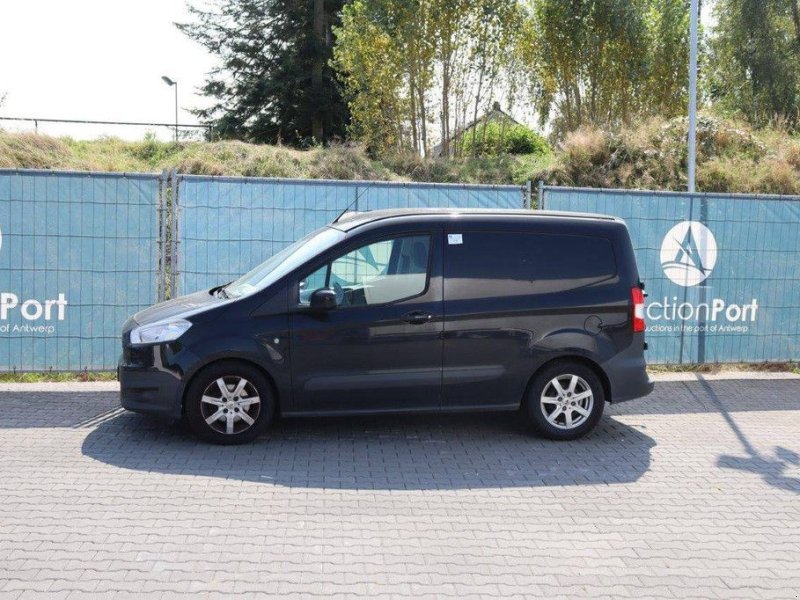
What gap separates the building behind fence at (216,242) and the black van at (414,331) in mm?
1877

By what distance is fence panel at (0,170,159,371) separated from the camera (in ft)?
29.7

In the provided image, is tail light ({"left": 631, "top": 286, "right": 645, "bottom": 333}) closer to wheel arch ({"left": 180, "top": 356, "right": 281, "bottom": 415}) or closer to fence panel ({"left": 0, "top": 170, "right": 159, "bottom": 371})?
wheel arch ({"left": 180, "top": 356, "right": 281, "bottom": 415})

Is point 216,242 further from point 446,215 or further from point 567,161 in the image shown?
point 567,161

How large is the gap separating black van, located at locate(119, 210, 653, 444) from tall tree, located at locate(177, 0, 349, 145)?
24.9 metres

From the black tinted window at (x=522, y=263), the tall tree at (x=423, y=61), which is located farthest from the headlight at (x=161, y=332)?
the tall tree at (x=423, y=61)

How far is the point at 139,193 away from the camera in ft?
30.2

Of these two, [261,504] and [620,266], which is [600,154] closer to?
[620,266]

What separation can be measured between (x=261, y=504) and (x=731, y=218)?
23.3 ft

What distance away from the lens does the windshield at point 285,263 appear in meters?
7.18

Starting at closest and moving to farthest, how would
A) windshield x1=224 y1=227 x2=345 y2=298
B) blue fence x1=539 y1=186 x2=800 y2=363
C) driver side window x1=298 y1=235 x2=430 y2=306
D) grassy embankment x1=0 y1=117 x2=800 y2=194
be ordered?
driver side window x1=298 y1=235 x2=430 y2=306 < windshield x1=224 y1=227 x2=345 y2=298 < blue fence x1=539 y1=186 x2=800 y2=363 < grassy embankment x1=0 y1=117 x2=800 y2=194

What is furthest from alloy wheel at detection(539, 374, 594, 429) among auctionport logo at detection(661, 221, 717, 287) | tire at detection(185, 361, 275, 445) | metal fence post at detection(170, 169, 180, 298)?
metal fence post at detection(170, 169, 180, 298)

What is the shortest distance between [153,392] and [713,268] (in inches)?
263

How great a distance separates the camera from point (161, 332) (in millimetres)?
7000

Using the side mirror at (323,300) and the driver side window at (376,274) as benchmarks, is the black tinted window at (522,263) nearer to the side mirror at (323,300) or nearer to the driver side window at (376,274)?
the driver side window at (376,274)
